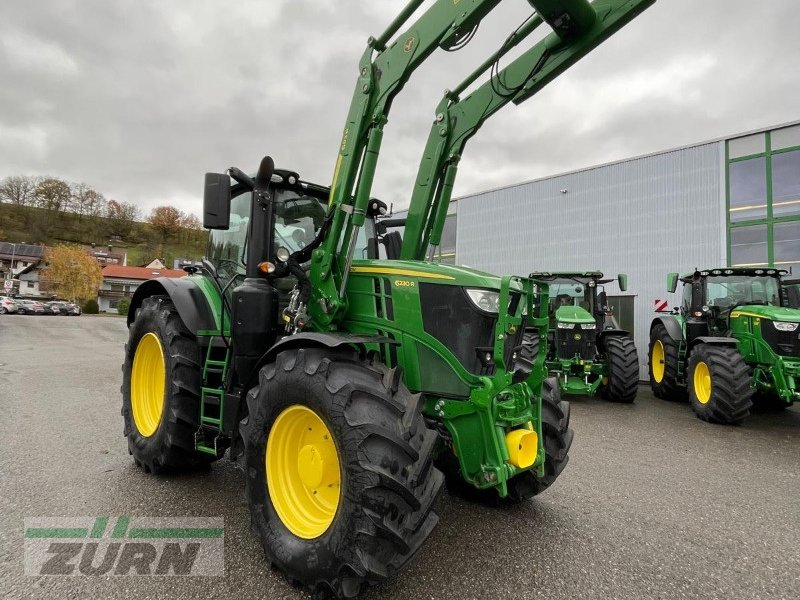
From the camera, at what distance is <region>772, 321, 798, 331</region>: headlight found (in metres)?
6.54

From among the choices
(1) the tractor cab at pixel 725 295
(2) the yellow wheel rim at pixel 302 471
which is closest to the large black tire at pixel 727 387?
(1) the tractor cab at pixel 725 295

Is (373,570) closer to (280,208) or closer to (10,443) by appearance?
(280,208)

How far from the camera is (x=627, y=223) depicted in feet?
40.4

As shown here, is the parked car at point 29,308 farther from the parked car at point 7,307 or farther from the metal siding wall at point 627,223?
the metal siding wall at point 627,223

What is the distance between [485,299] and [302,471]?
1.38 metres

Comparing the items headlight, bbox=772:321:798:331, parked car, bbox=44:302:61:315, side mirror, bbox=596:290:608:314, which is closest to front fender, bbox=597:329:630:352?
side mirror, bbox=596:290:608:314

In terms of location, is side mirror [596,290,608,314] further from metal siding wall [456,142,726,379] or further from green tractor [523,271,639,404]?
metal siding wall [456,142,726,379]

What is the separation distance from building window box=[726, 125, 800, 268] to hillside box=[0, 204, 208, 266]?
7539 centimetres

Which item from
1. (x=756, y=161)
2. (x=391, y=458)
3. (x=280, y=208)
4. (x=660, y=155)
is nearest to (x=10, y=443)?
(x=280, y=208)

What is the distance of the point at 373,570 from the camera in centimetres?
197

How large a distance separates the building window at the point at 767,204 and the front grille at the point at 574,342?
5.42 meters

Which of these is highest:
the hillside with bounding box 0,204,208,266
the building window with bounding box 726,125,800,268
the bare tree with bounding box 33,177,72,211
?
the bare tree with bounding box 33,177,72,211

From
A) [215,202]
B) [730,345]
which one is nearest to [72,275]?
[215,202]

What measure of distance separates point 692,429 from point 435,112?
5.55 meters
